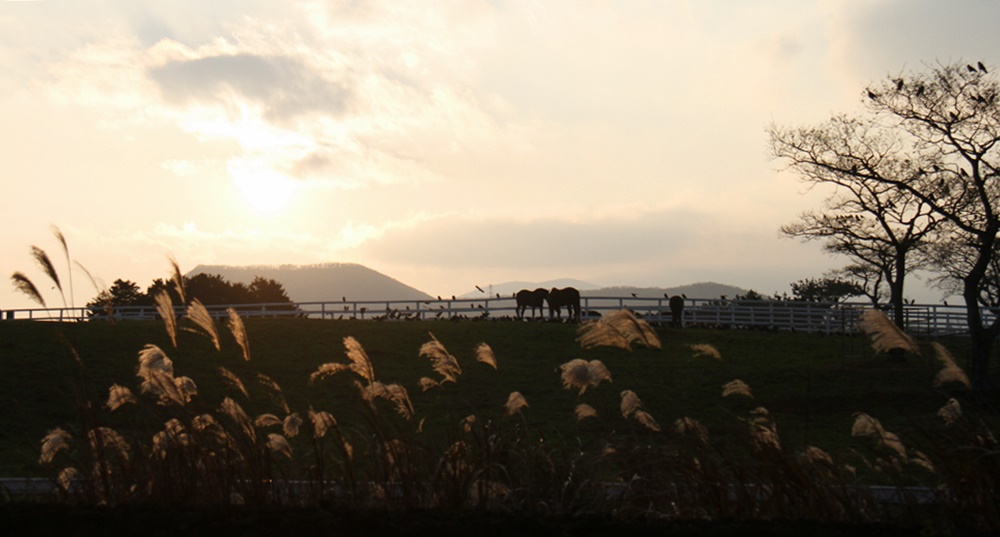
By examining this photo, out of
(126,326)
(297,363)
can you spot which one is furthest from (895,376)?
(126,326)

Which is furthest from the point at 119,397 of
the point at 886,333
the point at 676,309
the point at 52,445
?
the point at 676,309

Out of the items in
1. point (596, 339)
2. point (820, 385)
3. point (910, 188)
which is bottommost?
point (820, 385)

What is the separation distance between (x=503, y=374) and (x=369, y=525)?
1970 cm

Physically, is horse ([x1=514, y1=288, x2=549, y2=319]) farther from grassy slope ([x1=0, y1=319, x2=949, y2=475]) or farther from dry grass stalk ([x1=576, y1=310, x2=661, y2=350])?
dry grass stalk ([x1=576, y1=310, x2=661, y2=350])

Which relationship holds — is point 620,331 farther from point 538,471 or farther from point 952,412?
point 952,412

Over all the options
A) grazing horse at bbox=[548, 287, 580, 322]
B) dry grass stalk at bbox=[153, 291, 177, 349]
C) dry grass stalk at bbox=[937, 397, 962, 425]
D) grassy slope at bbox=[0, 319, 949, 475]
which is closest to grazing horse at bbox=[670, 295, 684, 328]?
grassy slope at bbox=[0, 319, 949, 475]

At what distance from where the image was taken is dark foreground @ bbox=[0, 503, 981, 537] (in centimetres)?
523

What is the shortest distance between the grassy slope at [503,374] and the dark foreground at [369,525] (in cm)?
822

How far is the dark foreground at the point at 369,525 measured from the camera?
17.2 feet

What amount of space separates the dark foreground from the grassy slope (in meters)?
8.22

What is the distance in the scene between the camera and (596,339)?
7.56 meters

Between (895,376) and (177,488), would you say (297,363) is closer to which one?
(895,376)

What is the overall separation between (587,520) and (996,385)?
19.1 meters

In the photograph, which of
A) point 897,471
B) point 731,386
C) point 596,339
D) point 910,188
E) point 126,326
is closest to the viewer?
point 897,471
